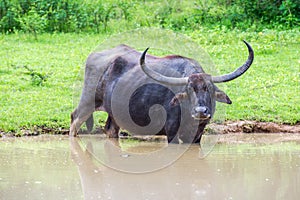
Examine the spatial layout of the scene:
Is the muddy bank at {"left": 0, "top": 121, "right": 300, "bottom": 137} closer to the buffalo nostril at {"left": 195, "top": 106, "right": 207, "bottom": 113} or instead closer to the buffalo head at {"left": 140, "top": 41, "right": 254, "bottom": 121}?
the buffalo head at {"left": 140, "top": 41, "right": 254, "bottom": 121}

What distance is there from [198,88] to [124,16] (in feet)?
25.7

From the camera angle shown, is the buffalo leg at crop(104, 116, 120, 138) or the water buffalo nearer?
the water buffalo

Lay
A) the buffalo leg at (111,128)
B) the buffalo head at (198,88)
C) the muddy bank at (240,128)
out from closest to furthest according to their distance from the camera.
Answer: the buffalo head at (198,88) → the buffalo leg at (111,128) → the muddy bank at (240,128)

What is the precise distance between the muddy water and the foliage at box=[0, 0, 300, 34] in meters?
6.11

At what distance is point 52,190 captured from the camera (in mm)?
6527

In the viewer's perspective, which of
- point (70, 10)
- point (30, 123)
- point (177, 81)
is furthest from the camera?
point (70, 10)

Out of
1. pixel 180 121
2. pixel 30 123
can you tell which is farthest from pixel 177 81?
pixel 30 123

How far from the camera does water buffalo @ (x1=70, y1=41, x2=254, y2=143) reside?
321 inches

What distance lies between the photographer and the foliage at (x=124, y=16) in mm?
14898

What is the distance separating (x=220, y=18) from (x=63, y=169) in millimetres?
8643

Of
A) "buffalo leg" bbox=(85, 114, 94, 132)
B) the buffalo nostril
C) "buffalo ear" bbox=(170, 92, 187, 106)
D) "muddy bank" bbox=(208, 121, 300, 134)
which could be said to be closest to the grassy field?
"muddy bank" bbox=(208, 121, 300, 134)

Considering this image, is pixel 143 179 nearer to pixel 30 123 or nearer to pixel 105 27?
pixel 30 123

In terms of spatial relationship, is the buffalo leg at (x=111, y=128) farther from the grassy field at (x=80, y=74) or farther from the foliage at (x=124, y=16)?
the foliage at (x=124, y=16)

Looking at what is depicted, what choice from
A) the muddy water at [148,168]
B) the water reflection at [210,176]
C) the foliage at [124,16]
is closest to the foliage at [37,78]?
the muddy water at [148,168]
